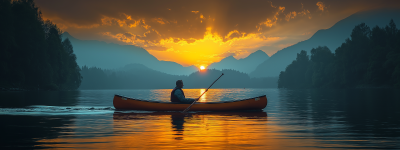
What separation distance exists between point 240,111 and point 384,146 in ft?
42.4

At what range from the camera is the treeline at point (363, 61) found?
84.8 meters

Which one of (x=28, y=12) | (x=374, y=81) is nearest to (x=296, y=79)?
(x=374, y=81)

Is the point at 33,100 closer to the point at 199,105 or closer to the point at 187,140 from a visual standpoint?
the point at 199,105

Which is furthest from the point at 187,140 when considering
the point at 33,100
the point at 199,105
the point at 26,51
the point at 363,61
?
the point at 363,61

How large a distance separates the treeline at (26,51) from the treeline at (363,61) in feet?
276

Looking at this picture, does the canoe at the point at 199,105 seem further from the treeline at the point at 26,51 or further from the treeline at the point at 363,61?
the treeline at the point at 363,61

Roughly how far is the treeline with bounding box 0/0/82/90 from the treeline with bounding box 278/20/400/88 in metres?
84.3

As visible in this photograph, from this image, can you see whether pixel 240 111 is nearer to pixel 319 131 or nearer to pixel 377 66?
pixel 319 131

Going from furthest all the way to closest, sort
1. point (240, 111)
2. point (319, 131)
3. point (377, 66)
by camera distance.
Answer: point (377, 66) → point (240, 111) → point (319, 131)

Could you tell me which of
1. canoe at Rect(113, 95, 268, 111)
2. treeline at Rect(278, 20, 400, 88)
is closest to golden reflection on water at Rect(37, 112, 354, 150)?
canoe at Rect(113, 95, 268, 111)

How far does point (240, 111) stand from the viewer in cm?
2120

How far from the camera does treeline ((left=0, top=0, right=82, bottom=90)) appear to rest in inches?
2414

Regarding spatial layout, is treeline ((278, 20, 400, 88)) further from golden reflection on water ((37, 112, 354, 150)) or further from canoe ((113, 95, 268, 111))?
golden reflection on water ((37, 112, 354, 150))

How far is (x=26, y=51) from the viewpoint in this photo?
221 ft
